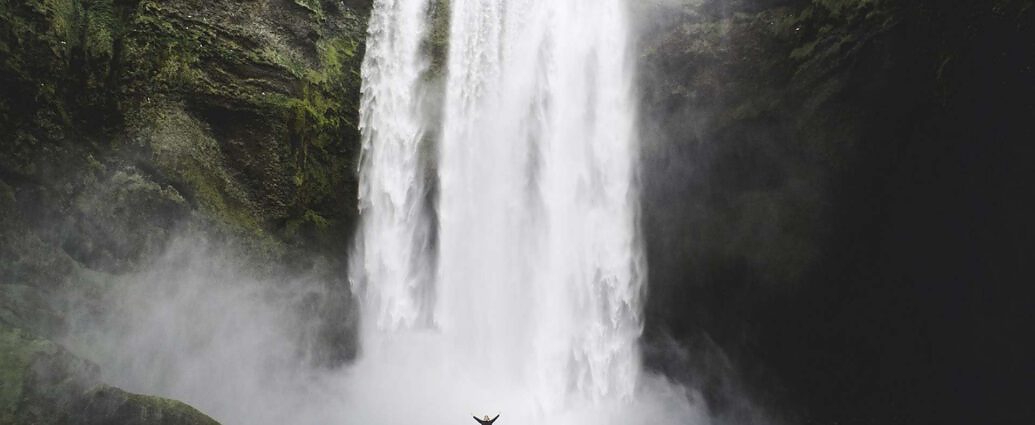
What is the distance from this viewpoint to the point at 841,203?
10.8 m

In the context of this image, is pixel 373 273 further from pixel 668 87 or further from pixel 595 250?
pixel 668 87

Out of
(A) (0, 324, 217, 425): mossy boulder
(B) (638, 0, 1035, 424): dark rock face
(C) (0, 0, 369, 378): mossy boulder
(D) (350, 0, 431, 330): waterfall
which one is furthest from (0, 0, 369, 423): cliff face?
(B) (638, 0, 1035, 424): dark rock face

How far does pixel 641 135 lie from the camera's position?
41.3 ft

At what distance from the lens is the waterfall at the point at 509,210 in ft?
39.8

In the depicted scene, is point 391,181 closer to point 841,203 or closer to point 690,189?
point 690,189

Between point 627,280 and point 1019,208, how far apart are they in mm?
6166

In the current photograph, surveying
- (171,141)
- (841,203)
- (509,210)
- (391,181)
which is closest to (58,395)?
(171,141)

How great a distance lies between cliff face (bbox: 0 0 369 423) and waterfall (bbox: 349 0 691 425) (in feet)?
2.33

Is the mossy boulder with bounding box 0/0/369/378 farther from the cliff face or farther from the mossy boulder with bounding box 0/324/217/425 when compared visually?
the mossy boulder with bounding box 0/324/217/425

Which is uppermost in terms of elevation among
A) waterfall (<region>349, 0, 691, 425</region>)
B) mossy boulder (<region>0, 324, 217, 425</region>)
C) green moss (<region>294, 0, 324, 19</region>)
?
green moss (<region>294, 0, 324, 19</region>)

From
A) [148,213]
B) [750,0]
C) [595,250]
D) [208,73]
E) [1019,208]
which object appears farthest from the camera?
[595,250]

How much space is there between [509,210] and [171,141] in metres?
5.99

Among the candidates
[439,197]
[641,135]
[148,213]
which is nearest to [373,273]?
[439,197]

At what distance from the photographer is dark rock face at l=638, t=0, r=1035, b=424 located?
8.98 meters
